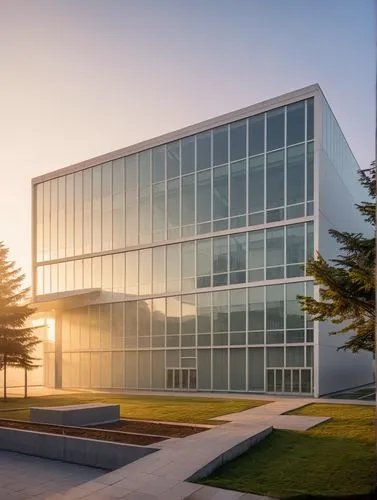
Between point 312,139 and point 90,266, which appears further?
point 90,266

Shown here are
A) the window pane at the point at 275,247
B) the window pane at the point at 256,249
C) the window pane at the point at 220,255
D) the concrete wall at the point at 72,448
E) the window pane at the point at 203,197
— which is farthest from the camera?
the window pane at the point at 203,197

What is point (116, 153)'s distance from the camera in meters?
38.2

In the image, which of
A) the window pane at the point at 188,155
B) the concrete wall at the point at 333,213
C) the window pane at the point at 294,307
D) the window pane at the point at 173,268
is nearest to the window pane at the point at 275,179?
the concrete wall at the point at 333,213

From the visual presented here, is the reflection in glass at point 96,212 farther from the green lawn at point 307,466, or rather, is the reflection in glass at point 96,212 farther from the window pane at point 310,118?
the green lawn at point 307,466

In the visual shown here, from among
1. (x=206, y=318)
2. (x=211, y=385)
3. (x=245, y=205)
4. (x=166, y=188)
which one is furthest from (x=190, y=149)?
(x=211, y=385)

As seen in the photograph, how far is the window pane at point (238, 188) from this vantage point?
3140 centimetres

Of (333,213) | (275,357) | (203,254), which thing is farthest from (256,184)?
(275,357)

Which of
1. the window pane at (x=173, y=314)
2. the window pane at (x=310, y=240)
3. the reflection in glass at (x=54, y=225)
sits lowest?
the window pane at (x=173, y=314)

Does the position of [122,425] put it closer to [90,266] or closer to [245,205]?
[245,205]

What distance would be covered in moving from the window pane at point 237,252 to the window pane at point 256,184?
1.87 m

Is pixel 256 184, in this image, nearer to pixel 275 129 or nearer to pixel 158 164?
pixel 275 129

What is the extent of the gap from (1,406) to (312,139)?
21.7 m

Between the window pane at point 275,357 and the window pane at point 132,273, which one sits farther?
the window pane at point 132,273

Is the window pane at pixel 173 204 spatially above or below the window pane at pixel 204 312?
above
